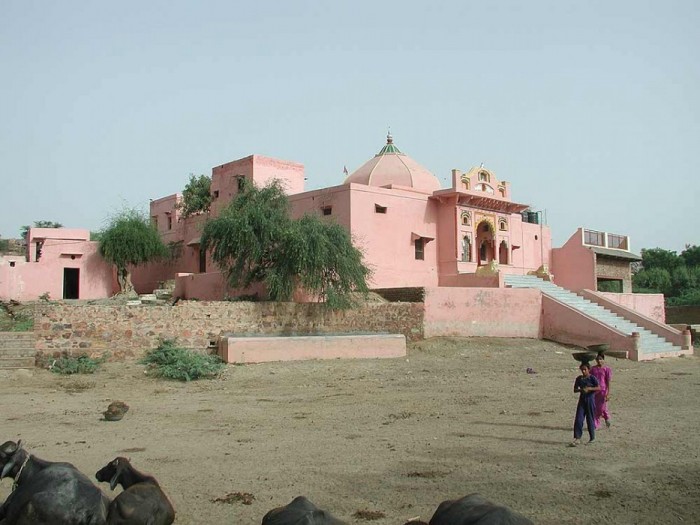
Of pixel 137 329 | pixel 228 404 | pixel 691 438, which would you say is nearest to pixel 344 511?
pixel 691 438

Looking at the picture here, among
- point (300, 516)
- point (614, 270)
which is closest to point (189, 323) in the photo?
point (300, 516)

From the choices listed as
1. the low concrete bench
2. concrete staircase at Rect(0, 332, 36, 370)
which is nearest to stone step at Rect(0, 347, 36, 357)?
concrete staircase at Rect(0, 332, 36, 370)

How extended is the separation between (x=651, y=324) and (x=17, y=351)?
2078 centimetres

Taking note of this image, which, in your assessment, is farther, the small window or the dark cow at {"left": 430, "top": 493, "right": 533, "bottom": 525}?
the small window

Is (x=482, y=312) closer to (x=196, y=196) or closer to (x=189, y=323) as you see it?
(x=189, y=323)

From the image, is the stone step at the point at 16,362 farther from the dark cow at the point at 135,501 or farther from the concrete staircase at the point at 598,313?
the concrete staircase at the point at 598,313

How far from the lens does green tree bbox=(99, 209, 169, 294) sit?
3036 centimetres

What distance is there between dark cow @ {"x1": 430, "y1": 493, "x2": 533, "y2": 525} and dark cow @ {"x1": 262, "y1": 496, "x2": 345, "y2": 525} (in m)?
0.76

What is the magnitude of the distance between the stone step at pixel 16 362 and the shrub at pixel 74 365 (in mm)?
525

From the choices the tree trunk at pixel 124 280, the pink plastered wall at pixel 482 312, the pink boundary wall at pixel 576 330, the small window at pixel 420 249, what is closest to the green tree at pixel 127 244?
the tree trunk at pixel 124 280

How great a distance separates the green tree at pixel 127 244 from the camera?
3036cm

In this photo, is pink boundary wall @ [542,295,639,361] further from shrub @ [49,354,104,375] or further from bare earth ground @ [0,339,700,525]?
shrub @ [49,354,104,375]

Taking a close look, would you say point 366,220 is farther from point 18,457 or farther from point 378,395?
point 18,457

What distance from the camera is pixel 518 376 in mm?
16609
